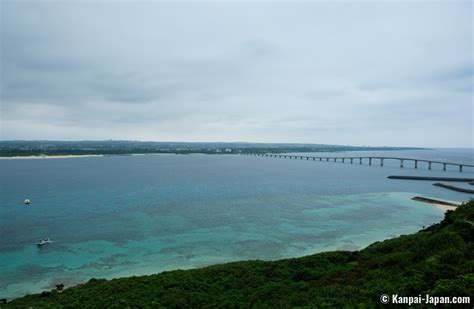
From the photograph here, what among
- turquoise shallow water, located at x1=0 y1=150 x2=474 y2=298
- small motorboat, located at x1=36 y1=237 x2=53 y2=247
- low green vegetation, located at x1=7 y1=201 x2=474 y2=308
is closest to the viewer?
low green vegetation, located at x1=7 y1=201 x2=474 y2=308

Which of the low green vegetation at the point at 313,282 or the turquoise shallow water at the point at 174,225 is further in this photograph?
the turquoise shallow water at the point at 174,225

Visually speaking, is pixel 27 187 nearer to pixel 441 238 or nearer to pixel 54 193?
pixel 54 193

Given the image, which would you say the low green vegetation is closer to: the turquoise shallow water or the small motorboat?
the turquoise shallow water

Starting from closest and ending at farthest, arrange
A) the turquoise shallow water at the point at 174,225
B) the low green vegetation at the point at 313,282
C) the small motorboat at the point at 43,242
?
the low green vegetation at the point at 313,282, the turquoise shallow water at the point at 174,225, the small motorboat at the point at 43,242

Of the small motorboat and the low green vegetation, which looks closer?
the low green vegetation

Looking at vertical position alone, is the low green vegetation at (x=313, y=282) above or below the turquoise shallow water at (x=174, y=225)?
above

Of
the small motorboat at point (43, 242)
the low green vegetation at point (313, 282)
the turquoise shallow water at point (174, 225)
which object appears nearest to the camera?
the low green vegetation at point (313, 282)

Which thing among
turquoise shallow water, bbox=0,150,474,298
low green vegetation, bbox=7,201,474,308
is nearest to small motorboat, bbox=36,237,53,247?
turquoise shallow water, bbox=0,150,474,298

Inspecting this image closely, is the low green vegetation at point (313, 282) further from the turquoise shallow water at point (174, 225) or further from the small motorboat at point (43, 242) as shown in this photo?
the small motorboat at point (43, 242)

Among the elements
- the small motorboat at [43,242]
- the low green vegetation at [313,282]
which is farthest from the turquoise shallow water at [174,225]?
the low green vegetation at [313,282]
